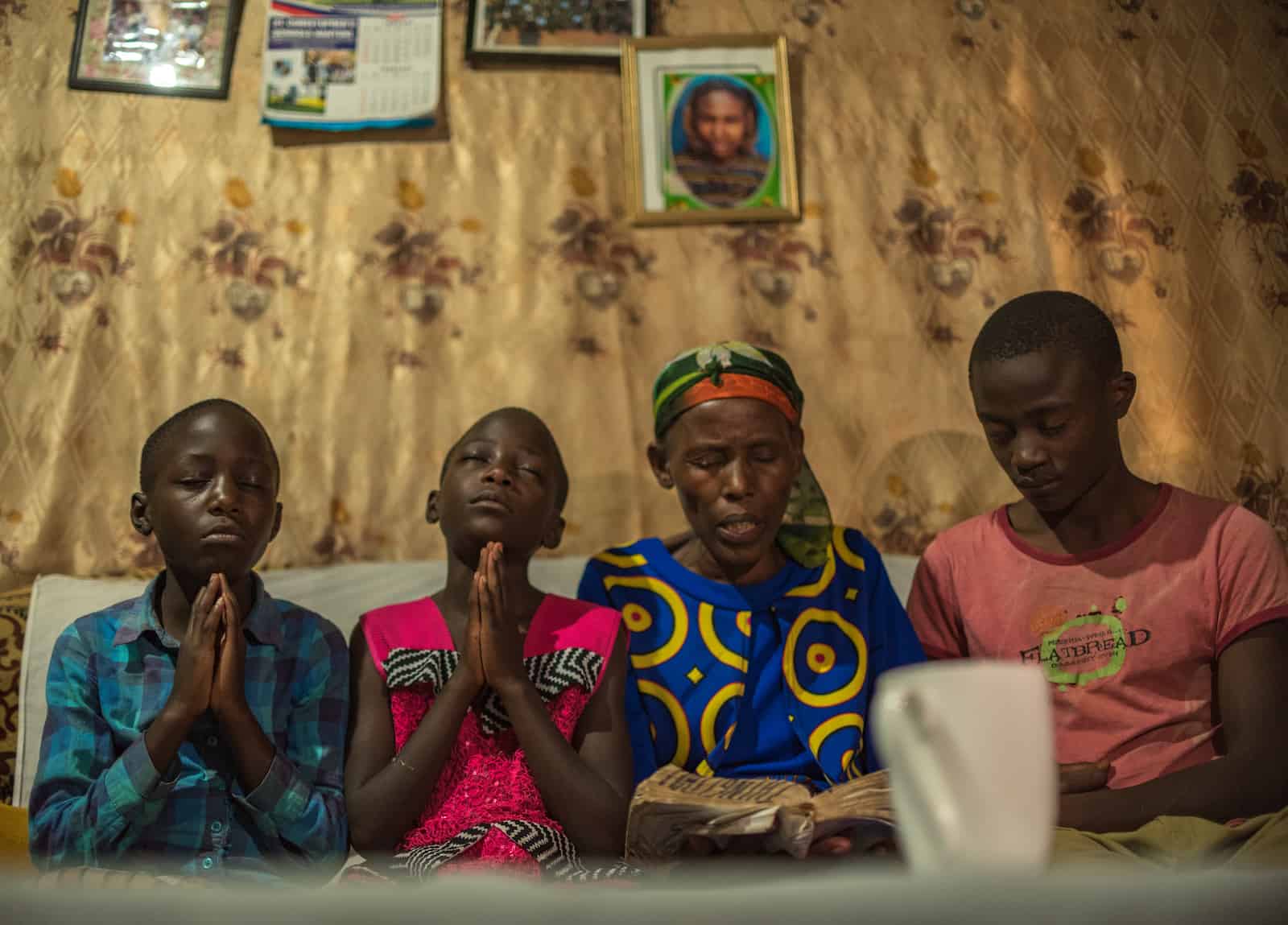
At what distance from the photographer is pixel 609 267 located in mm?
2717

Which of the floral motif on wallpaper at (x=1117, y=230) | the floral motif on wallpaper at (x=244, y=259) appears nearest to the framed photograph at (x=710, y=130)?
the floral motif on wallpaper at (x=1117, y=230)

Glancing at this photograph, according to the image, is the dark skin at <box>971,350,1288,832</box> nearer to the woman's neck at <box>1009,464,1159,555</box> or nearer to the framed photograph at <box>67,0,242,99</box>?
the woman's neck at <box>1009,464,1159,555</box>

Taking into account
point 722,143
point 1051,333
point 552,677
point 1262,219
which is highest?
point 722,143

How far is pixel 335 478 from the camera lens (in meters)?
2.59

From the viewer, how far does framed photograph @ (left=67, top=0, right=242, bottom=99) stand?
2.71 meters

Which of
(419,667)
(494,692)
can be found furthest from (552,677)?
(419,667)

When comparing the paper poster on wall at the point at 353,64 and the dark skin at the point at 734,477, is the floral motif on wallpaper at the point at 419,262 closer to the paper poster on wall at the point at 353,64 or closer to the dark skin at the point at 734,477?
the paper poster on wall at the point at 353,64

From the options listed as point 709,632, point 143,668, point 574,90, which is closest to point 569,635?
point 709,632

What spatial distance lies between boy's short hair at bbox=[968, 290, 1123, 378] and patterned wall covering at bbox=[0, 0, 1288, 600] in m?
0.82

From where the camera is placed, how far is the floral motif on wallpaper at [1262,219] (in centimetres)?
278

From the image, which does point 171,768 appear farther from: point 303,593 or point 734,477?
point 734,477

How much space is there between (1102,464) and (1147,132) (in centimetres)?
143

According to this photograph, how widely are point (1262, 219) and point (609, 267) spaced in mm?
1564

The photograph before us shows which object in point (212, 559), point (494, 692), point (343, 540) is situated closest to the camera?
point (212, 559)
